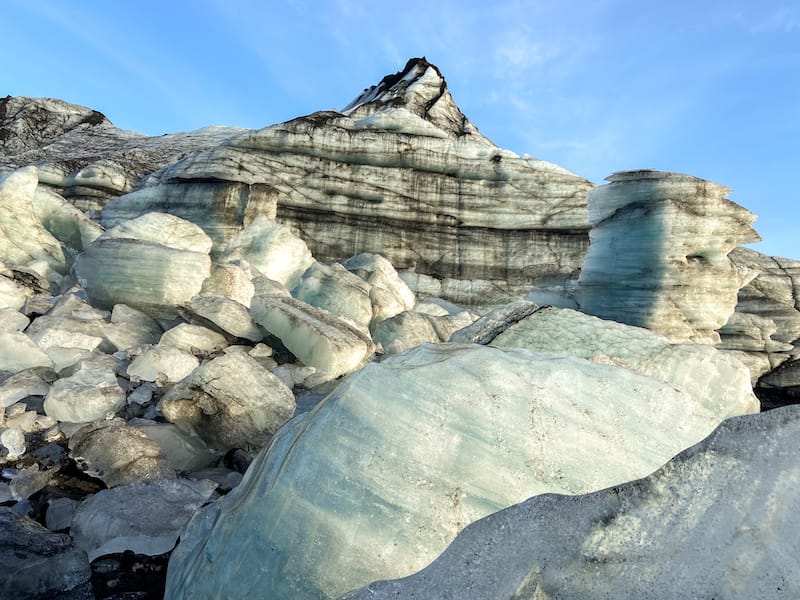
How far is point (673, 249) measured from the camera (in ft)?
31.9

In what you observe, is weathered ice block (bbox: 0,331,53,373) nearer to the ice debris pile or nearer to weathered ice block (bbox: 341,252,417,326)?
the ice debris pile

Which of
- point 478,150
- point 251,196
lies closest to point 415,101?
point 478,150

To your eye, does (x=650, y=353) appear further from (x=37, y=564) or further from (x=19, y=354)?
(x=19, y=354)

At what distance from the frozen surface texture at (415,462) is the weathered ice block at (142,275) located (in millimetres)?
5015

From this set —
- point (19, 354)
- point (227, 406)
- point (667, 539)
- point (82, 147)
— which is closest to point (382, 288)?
point (19, 354)

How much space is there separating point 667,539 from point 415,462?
789mm

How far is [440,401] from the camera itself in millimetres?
1758

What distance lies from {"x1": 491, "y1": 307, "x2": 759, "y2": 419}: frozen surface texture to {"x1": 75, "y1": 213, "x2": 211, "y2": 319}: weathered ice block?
3.86 meters

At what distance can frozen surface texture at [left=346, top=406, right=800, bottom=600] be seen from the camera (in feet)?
2.96

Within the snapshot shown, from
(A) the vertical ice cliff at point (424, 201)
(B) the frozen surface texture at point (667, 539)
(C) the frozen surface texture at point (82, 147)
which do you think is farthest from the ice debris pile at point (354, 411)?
(C) the frozen surface texture at point (82, 147)

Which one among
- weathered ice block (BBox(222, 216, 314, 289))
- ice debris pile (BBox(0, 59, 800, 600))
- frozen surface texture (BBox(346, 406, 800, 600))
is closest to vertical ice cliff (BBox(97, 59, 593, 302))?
ice debris pile (BBox(0, 59, 800, 600))

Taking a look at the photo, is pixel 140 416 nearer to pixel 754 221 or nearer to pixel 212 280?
pixel 212 280

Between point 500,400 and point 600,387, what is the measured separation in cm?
43

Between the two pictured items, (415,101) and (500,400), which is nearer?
(500,400)
